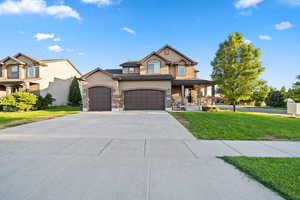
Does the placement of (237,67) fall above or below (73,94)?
above

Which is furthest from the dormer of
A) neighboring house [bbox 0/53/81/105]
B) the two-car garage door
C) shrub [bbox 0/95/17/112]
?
shrub [bbox 0/95/17/112]

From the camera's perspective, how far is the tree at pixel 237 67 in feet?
43.0

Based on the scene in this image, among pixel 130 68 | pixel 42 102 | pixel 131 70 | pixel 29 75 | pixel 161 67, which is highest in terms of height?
pixel 130 68

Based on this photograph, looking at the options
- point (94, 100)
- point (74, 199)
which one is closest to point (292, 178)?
point (74, 199)

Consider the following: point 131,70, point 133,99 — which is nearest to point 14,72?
point 131,70

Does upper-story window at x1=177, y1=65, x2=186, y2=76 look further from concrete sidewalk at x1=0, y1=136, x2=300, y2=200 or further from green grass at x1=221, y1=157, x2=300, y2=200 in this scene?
green grass at x1=221, y1=157, x2=300, y2=200

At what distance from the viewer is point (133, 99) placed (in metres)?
14.7

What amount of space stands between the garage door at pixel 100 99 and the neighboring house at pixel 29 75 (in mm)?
9949

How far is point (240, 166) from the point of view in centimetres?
292

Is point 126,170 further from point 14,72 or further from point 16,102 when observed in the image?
point 14,72

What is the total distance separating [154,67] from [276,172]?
56.9 feet

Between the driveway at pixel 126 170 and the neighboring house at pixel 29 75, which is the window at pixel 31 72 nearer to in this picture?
the neighboring house at pixel 29 75

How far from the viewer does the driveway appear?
2.15m

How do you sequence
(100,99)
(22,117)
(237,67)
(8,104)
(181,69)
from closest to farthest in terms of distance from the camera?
(22,117) < (237,67) < (8,104) < (100,99) < (181,69)
